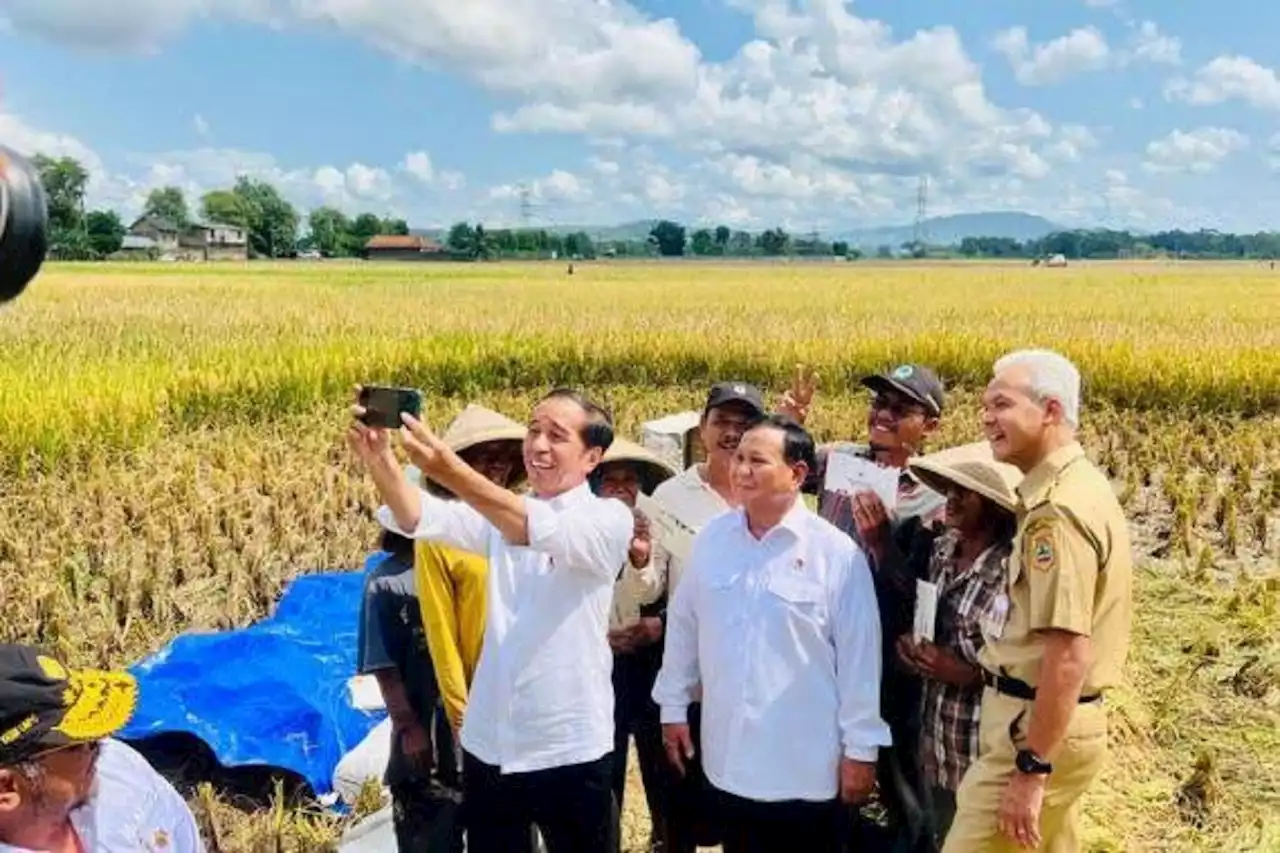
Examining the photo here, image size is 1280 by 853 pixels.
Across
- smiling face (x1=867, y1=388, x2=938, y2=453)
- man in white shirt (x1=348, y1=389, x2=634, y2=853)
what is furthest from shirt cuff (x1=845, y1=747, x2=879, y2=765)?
smiling face (x1=867, y1=388, x2=938, y2=453)

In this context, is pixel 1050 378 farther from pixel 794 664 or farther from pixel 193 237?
pixel 193 237

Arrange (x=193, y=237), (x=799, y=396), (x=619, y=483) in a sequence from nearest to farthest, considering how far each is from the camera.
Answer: (x=619, y=483) < (x=799, y=396) < (x=193, y=237)

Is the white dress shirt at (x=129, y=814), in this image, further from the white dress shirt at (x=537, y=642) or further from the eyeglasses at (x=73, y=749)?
the white dress shirt at (x=537, y=642)

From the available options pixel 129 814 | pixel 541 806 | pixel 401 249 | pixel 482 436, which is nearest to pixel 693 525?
pixel 482 436

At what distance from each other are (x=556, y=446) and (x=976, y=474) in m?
0.95

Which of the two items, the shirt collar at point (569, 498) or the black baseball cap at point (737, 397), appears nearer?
the shirt collar at point (569, 498)

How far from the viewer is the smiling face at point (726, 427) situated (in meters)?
3.10

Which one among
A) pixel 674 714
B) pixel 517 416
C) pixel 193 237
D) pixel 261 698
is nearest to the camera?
pixel 674 714

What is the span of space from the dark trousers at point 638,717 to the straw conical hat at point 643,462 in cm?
53

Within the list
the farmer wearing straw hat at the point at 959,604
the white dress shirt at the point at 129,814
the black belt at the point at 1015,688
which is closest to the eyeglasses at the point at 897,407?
the farmer wearing straw hat at the point at 959,604

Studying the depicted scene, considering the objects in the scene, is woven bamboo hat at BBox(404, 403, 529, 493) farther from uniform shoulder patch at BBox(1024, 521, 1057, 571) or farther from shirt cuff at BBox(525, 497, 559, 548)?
uniform shoulder patch at BBox(1024, 521, 1057, 571)

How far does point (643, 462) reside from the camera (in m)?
3.24

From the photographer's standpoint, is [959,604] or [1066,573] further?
[959,604]

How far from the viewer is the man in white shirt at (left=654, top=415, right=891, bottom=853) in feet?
8.00
